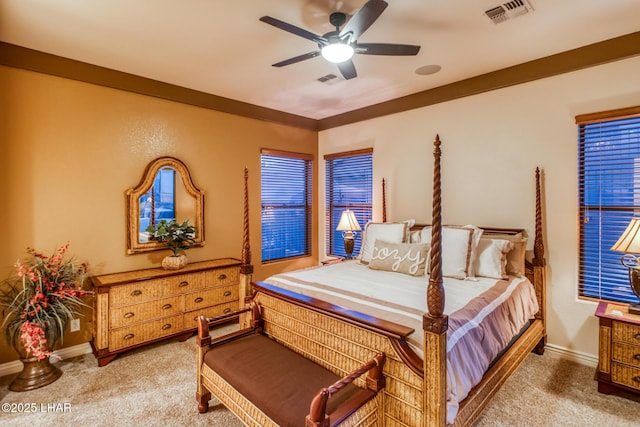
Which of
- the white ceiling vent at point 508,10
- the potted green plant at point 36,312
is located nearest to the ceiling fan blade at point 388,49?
the white ceiling vent at point 508,10

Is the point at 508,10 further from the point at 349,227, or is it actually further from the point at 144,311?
the point at 144,311

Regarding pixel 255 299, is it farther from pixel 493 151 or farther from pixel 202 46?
pixel 493 151

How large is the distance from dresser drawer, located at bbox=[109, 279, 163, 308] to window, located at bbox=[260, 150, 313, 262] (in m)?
1.72

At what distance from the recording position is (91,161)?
3254 millimetres

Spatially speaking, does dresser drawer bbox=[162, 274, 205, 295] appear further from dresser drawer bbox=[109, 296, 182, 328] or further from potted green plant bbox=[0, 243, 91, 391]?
potted green plant bbox=[0, 243, 91, 391]

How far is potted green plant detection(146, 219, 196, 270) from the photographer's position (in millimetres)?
3533

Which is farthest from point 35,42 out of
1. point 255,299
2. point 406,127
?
point 406,127

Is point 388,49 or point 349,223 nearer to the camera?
point 388,49

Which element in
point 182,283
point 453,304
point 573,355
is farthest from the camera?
point 182,283

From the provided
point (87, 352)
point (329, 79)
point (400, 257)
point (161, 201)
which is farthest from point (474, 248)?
point (87, 352)

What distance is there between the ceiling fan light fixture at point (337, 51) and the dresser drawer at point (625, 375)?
3.02 m

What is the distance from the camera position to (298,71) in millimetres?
3424

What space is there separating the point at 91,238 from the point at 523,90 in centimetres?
462

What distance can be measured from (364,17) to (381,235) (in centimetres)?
229
